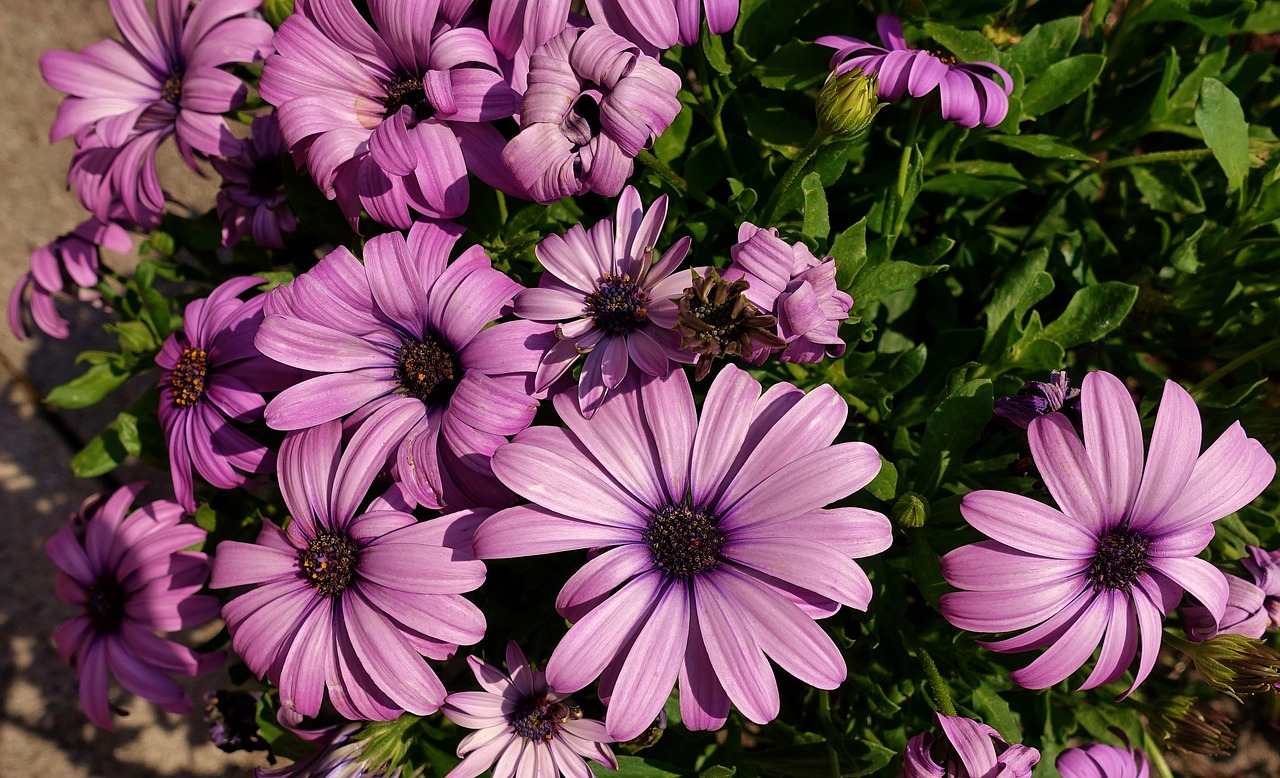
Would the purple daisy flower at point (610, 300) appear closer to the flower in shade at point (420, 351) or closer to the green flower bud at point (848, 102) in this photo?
the flower in shade at point (420, 351)

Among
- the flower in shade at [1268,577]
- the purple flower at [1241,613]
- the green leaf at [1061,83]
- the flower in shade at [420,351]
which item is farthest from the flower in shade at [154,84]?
the flower in shade at [1268,577]

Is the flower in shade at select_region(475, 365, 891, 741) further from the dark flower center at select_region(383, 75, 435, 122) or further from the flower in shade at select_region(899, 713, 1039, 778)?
the dark flower center at select_region(383, 75, 435, 122)

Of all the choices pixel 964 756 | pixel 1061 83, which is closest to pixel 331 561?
pixel 964 756

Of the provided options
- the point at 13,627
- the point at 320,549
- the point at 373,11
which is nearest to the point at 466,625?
the point at 320,549

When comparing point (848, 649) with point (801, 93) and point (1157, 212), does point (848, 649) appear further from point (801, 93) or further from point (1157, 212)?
point (1157, 212)

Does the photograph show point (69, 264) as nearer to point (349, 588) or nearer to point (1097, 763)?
point (349, 588)

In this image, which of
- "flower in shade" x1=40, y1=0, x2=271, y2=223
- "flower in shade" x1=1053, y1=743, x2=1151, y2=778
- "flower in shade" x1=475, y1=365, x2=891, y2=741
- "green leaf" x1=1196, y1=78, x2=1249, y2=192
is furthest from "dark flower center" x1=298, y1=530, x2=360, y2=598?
"green leaf" x1=1196, y1=78, x2=1249, y2=192

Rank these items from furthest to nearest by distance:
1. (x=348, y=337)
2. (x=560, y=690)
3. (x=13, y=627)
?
(x=13, y=627), (x=348, y=337), (x=560, y=690)
